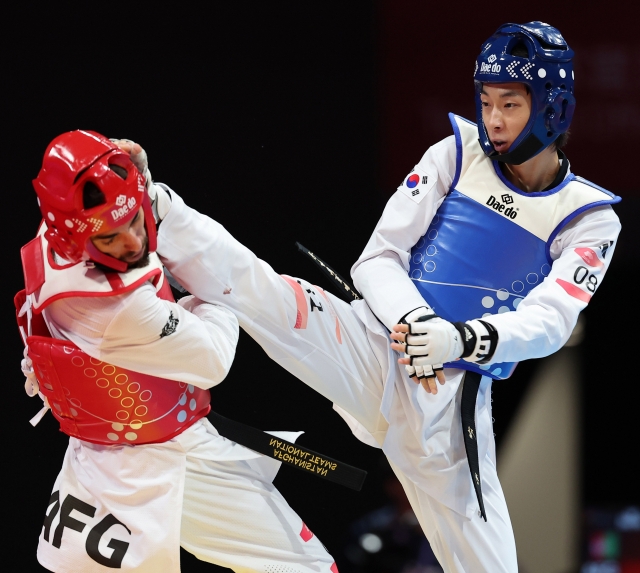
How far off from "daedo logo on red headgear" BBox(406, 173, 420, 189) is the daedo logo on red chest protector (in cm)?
25

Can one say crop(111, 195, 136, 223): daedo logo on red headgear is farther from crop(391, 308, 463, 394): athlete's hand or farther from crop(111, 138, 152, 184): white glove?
crop(391, 308, 463, 394): athlete's hand

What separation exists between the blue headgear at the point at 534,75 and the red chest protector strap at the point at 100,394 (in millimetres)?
1271

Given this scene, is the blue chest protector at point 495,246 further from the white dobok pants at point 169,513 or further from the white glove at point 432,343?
the white dobok pants at point 169,513

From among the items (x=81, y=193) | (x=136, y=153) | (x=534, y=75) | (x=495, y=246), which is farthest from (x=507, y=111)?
(x=81, y=193)

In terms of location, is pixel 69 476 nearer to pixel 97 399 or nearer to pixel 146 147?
pixel 97 399

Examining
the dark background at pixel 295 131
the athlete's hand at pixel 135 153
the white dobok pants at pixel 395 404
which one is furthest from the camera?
the dark background at pixel 295 131

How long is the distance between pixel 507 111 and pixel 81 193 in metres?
1.50

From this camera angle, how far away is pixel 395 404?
127 inches

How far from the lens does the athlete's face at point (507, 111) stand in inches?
123

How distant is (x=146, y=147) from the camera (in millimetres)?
4180

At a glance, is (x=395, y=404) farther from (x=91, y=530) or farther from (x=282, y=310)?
(x=91, y=530)

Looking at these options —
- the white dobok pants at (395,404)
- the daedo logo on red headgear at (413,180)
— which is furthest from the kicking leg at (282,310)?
the daedo logo on red headgear at (413,180)

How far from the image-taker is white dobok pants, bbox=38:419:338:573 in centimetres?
265

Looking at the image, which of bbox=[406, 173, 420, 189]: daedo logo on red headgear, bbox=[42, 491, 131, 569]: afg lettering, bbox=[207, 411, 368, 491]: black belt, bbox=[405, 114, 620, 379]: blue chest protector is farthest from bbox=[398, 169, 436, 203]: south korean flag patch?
bbox=[42, 491, 131, 569]: afg lettering
